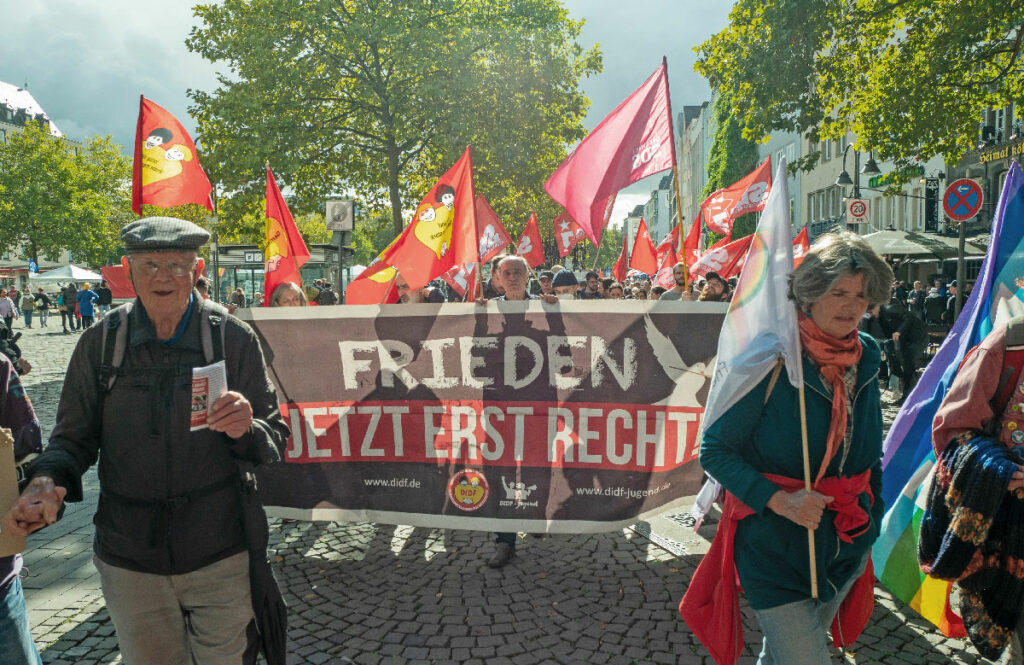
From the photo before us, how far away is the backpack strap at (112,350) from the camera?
2.35m

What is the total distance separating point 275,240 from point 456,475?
10.9ft

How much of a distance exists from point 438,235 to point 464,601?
10.7ft

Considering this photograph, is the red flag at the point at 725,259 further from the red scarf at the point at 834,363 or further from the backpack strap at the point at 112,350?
the backpack strap at the point at 112,350

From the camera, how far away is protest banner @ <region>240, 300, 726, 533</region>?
4.48 m

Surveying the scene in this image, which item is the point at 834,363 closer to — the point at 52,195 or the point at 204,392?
the point at 204,392

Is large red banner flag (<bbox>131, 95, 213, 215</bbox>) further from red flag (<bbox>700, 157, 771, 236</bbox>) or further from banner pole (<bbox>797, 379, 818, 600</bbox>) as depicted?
red flag (<bbox>700, 157, 771, 236</bbox>)

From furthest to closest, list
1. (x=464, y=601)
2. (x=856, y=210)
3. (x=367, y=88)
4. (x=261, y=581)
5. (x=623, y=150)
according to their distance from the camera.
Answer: (x=367, y=88) → (x=856, y=210) → (x=623, y=150) → (x=464, y=601) → (x=261, y=581)

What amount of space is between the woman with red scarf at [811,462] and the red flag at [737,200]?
384 inches

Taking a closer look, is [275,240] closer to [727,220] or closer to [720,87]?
[727,220]

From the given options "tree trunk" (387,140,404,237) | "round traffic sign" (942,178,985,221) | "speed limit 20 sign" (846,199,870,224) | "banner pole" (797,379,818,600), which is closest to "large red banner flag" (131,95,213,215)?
"banner pole" (797,379,818,600)

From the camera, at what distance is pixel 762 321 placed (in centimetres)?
245

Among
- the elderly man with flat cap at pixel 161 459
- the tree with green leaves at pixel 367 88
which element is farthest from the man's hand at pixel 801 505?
the tree with green leaves at pixel 367 88

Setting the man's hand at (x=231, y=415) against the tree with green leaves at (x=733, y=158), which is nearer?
the man's hand at (x=231, y=415)

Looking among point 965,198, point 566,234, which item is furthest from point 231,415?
point 566,234
